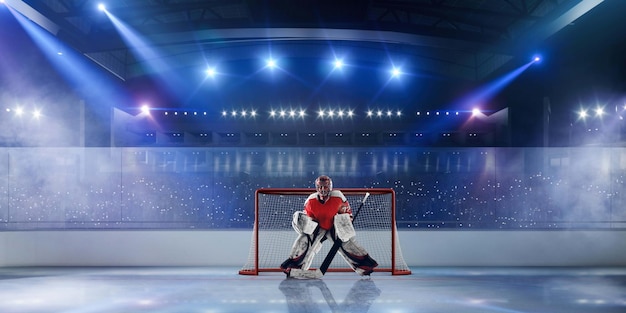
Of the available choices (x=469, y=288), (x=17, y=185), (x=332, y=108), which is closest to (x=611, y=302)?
(x=469, y=288)

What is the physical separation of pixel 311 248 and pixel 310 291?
27.9 inches

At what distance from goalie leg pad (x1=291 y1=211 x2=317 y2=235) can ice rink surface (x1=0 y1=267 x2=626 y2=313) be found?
1.68ft

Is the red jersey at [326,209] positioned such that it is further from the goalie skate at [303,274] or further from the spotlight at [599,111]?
the spotlight at [599,111]

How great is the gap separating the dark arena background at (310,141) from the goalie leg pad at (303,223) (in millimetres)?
556

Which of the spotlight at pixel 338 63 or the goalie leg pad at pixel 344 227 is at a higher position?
the spotlight at pixel 338 63

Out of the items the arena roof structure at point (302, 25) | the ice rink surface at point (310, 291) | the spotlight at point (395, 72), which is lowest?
the ice rink surface at point (310, 291)

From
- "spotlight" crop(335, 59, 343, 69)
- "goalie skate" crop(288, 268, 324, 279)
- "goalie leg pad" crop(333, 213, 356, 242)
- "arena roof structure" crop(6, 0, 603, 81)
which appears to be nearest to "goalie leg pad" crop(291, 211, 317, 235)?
"goalie leg pad" crop(333, 213, 356, 242)

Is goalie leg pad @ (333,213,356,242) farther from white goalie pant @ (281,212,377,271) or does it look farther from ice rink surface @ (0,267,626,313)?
ice rink surface @ (0,267,626,313)

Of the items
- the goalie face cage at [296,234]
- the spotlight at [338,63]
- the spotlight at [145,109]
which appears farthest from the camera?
the spotlight at [338,63]

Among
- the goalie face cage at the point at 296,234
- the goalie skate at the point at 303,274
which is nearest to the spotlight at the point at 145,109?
the goalie face cage at the point at 296,234

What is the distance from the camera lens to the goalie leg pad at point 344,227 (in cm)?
445

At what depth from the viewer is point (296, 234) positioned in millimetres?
5312

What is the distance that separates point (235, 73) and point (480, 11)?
465cm

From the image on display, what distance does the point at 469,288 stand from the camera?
13.1 ft
